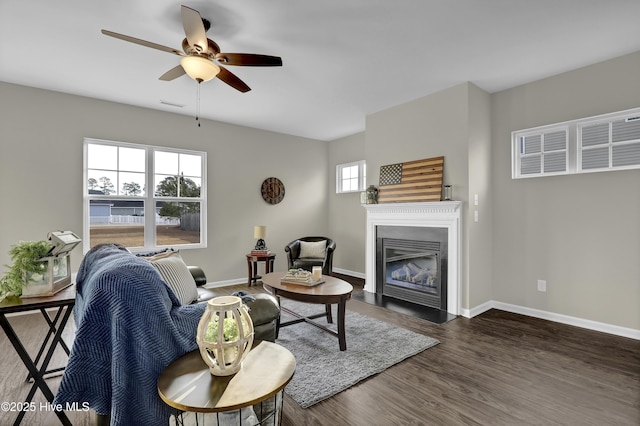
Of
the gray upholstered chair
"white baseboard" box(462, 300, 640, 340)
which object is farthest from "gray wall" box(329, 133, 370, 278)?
"white baseboard" box(462, 300, 640, 340)

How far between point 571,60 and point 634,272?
2.21 m

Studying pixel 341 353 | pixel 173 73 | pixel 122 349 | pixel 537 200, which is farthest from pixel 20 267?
pixel 537 200

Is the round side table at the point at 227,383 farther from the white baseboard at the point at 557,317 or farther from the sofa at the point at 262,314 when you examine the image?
the white baseboard at the point at 557,317

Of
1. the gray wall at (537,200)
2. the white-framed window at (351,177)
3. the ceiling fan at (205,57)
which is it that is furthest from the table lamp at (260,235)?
the ceiling fan at (205,57)

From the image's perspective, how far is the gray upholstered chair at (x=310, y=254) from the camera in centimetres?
482

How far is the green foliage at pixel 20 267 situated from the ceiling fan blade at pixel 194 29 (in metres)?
1.68

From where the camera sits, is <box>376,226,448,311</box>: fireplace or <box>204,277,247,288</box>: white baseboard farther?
<box>204,277,247,288</box>: white baseboard

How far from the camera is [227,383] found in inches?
46.1

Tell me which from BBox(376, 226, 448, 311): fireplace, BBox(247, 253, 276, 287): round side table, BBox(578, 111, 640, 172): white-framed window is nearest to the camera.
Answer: BBox(578, 111, 640, 172): white-framed window

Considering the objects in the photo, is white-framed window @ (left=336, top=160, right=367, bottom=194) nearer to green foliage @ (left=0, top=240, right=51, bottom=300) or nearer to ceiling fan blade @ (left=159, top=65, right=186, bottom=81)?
ceiling fan blade @ (left=159, top=65, right=186, bottom=81)

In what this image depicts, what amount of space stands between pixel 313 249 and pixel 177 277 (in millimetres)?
2948

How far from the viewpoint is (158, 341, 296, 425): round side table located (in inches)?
41.8

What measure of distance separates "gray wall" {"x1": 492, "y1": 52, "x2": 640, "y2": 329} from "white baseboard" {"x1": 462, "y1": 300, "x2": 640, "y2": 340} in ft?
0.17

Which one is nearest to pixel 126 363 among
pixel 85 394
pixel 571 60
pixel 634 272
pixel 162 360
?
pixel 162 360
